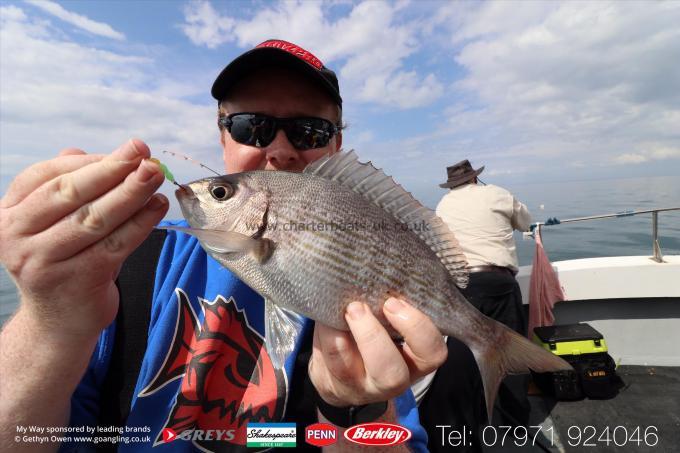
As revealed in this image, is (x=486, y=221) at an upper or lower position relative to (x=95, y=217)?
lower

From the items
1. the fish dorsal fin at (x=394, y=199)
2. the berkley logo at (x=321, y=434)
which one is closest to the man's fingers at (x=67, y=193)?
the fish dorsal fin at (x=394, y=199)

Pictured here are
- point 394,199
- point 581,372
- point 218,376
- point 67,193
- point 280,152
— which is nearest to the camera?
point 67,193

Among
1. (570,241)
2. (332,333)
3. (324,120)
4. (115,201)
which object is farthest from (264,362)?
(570,241)

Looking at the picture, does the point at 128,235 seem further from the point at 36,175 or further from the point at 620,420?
the point at 620,420

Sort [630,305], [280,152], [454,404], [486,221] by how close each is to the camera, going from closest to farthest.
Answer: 1. [280,152]
2. [454,404]
3. [486,221]
4. [630,305]

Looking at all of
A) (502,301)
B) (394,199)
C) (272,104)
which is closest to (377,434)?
(394,199)

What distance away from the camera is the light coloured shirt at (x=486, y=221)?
541cm

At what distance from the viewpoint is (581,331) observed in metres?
4.87

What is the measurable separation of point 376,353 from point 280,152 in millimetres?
1560

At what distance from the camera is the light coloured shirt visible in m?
5.41

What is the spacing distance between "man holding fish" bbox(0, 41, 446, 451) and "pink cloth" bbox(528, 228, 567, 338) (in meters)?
4.49

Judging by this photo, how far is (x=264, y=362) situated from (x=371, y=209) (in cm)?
123

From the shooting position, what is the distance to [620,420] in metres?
4.14

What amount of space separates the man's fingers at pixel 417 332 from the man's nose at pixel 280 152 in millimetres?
1332
